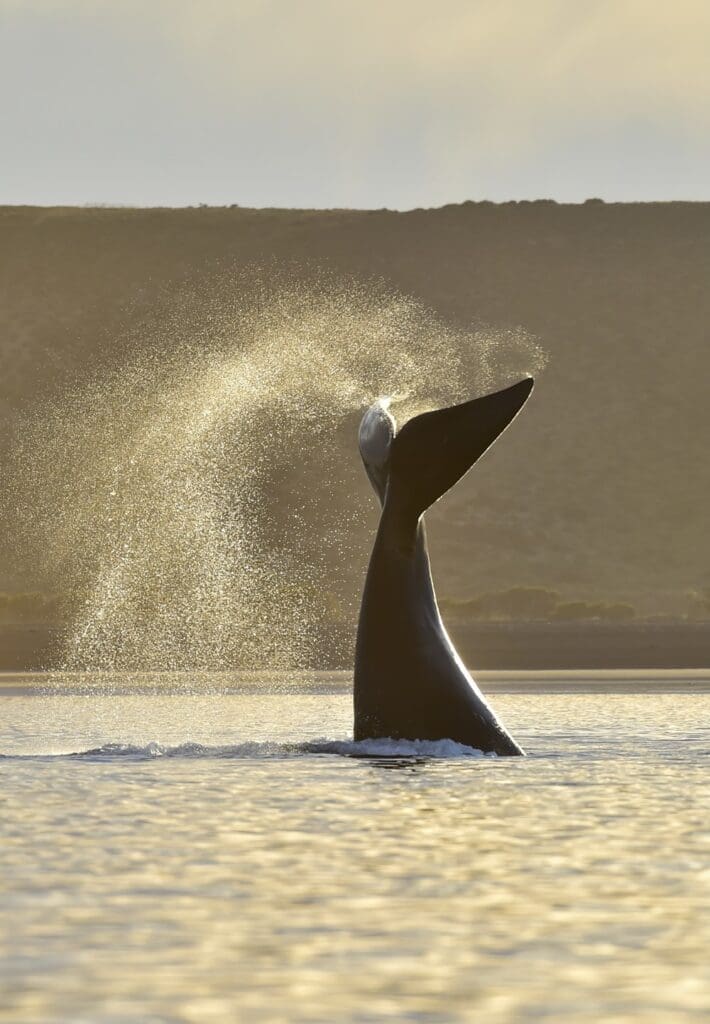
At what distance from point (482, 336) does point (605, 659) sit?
227ft

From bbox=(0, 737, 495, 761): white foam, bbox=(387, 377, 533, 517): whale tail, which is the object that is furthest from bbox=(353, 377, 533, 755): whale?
bbox=(0, 737, 495, 761): white foam

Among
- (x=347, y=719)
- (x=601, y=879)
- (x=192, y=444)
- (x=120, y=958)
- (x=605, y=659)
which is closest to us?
(x=120, y=958)

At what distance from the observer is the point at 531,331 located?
130 meters

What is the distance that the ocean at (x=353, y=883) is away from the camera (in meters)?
9.30

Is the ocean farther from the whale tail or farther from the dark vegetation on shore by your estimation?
the dark vegetation on shore

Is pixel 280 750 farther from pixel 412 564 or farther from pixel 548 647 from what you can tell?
pixel 548 647

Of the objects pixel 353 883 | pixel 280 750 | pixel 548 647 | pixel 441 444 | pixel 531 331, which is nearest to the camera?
pixel 353 883

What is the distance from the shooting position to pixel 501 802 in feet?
55.0

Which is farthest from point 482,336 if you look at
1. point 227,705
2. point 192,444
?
point 227,705

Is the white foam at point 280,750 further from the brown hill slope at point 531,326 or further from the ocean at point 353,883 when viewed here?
the brown hill slope at point 531,326

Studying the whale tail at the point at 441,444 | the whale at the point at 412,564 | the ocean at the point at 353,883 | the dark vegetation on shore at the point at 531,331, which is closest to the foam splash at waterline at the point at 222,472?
the dark vegetation on shore at the point at 531,331

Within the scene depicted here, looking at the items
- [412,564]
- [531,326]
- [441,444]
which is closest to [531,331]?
[531,326]

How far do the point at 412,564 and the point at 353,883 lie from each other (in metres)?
7.23

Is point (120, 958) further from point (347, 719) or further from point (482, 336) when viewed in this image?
point (482, 336)
